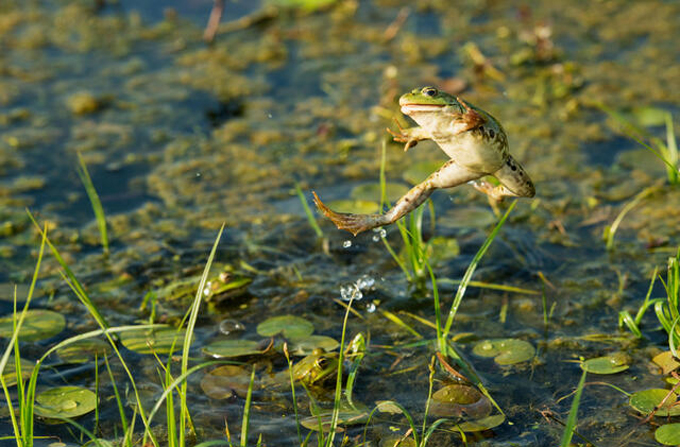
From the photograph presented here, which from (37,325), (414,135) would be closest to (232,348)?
(37,325)

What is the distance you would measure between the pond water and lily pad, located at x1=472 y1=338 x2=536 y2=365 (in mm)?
24

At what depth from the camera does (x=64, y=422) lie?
2.63 meters

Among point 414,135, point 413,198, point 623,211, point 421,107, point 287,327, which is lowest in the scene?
point 623,211

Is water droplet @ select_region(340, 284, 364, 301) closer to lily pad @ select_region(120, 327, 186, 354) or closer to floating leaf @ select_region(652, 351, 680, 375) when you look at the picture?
lily pad @ select_region(120, 327, 186, 354)

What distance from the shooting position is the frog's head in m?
1.71

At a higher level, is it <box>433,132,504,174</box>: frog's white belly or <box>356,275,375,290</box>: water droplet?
<box>433,132,504,174</box>: frog's white belly

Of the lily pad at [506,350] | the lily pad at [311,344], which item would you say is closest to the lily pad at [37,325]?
the lily pad at [311,344]

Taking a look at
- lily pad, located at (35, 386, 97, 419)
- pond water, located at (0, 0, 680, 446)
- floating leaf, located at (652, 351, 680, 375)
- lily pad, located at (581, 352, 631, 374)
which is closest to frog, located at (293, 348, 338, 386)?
pond water, located at (0, 0, 680, 446)

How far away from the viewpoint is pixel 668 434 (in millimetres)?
2365

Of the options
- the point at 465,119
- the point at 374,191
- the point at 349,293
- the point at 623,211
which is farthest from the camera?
the point at 374,191

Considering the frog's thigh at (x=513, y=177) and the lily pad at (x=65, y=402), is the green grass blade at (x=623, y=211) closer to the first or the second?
the frog's thigh at (x=513, y=177)

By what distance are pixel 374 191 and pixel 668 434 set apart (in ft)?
6.12

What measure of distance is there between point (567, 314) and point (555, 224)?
28.5 inches

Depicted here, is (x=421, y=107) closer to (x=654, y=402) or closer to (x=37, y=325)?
(x=654, y=402)
